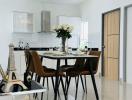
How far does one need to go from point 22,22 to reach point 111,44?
340 cm

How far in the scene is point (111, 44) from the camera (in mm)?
7039

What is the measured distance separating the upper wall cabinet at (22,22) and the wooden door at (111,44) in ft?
9.18

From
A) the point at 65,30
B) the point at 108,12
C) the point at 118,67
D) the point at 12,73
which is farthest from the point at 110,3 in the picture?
the point at 12,73

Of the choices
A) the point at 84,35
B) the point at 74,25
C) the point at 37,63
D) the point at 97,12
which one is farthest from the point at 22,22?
the point at 37,63

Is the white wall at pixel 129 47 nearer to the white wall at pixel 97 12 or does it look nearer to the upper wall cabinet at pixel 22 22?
the white wall at pixel 97 12

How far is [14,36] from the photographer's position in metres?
8.34

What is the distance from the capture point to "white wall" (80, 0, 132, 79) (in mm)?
6430

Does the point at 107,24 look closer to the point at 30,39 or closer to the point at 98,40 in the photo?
the point at 98,40

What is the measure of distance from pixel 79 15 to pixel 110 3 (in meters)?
2.47

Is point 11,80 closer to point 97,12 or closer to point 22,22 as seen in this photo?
point 97,12

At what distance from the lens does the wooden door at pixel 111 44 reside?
265 inches

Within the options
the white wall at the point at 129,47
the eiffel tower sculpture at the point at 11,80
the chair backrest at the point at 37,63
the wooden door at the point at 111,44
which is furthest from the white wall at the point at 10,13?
the eiffel tower sculpture at the point at 11,80

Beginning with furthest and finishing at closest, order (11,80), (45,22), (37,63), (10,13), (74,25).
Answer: (74,25)
(45,22)
(10,13)
(37,63)
(11,80)

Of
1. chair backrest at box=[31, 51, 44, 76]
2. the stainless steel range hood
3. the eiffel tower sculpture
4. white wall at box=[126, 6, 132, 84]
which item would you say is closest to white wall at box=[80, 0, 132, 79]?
white wall at box=[126, 6, 132, 84]
